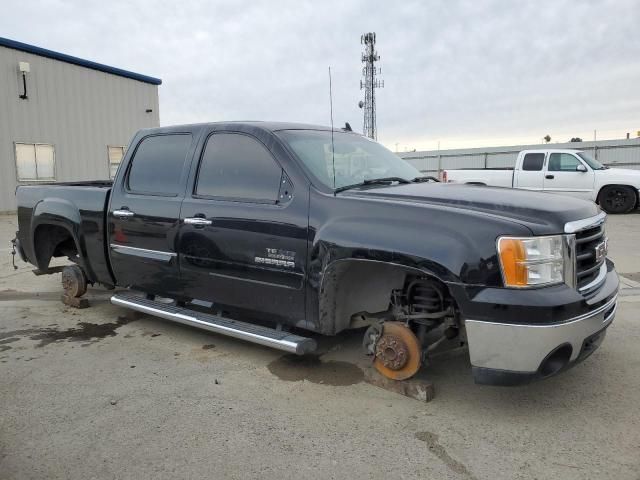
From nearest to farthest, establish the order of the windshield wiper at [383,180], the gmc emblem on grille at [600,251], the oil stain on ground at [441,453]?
the oil stain on ground at [441,453]
the gmc emblem on grille at [600,251]
the windshield wiper at [383,180]

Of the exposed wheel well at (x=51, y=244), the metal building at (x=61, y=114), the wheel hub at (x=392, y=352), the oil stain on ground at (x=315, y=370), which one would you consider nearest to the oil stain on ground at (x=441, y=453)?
the wheel hub at (x=392, y=352)

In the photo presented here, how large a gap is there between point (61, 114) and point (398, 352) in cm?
1860

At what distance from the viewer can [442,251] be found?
290 cm

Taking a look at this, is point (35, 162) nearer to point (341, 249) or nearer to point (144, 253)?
point (144, 253)

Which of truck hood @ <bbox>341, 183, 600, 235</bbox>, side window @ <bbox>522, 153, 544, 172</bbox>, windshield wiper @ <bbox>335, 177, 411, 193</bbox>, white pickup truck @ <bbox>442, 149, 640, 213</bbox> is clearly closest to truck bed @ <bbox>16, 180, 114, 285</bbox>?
windshield wiper @ <bbox>335, 177, 411, 193</bbox>

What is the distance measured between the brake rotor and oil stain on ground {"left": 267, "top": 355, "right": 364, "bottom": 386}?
33 cm

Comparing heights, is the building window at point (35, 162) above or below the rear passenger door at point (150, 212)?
above

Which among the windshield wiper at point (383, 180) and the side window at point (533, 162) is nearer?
the windshield wiper at point (383, 180)

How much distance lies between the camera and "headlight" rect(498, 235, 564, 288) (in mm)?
2754

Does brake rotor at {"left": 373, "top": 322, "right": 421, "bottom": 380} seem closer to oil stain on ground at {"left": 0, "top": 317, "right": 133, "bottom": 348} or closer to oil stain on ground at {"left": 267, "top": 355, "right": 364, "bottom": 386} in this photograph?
oil stain on ground at {"left": 267, "top": 355, "right": 364, "bottom": 386}

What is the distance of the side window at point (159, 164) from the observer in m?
4.39

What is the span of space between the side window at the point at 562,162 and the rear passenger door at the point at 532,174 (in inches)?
10.0

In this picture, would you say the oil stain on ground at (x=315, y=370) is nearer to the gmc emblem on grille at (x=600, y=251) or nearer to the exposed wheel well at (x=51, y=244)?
the gmc emblem on grille at (x=600, y=251)

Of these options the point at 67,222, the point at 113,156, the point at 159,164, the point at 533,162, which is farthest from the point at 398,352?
the point at 113,156
